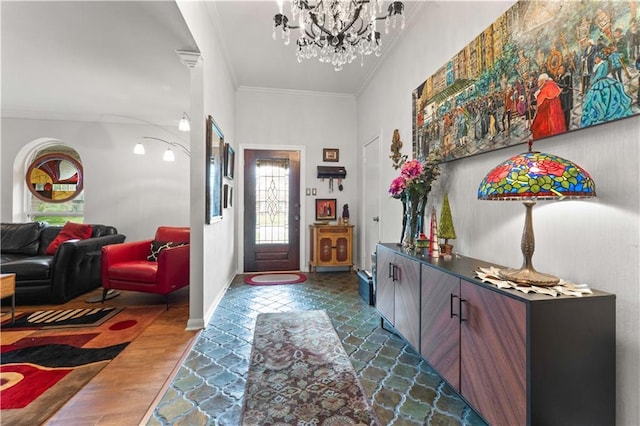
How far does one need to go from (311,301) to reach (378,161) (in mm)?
2143

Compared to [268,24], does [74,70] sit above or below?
below

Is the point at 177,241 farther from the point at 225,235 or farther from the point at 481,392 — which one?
the point at 481,392

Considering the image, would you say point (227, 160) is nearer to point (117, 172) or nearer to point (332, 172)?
point (332, 172)

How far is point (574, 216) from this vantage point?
1344 millimetres

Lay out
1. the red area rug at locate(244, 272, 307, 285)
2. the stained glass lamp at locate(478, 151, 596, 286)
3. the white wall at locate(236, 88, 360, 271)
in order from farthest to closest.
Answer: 1. the white wall at locate(236, 88, 360, 271)
2. the red area rug at locate(244, 272, 307, 285)
3. the stained glass lamp at locate(478, 151, 596, 286)

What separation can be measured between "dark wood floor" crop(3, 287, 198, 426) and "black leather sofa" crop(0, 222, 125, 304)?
1.42 m

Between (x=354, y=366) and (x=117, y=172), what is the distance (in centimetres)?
539

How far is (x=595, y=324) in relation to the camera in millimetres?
1125

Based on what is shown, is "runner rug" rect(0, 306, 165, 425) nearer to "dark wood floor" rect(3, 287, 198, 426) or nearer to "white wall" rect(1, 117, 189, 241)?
"dark wood floor" rect(3, 287, 198, 426)

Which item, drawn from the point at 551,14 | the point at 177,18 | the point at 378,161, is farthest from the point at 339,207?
the point at 551,14

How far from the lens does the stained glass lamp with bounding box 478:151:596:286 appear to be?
3.53 feet

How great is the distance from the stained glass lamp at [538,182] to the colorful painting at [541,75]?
33 cm

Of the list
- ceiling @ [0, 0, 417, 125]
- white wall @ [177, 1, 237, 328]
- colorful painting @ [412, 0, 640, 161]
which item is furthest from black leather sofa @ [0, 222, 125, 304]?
colorful painting @ [412, 0, 640, 161]

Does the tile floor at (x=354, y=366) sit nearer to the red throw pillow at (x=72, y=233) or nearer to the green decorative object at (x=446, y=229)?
the green decorative object at (x=446, y=229)
